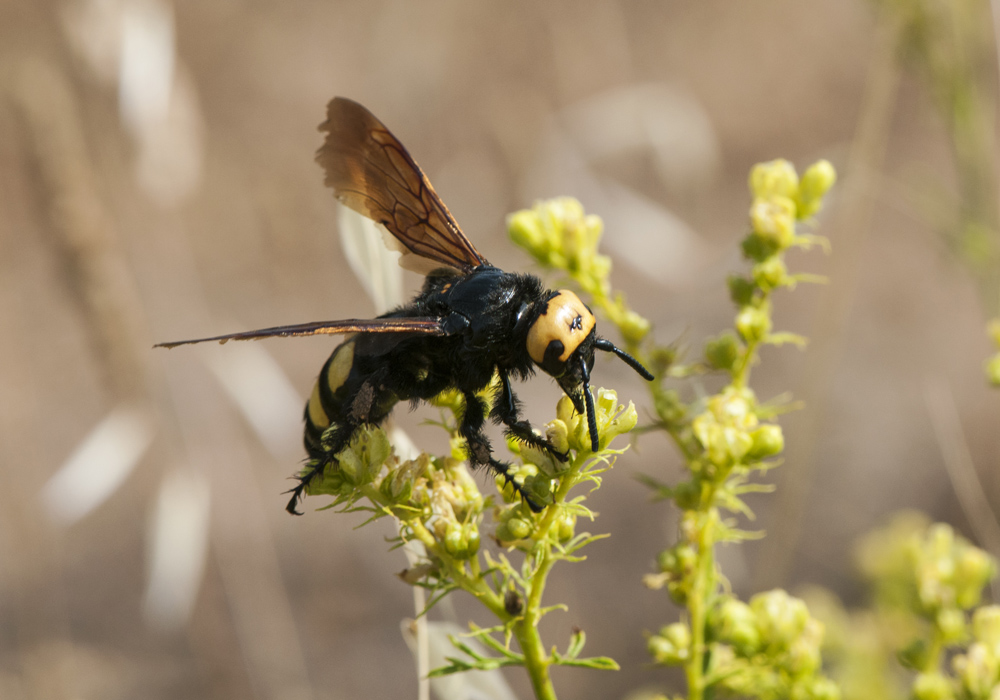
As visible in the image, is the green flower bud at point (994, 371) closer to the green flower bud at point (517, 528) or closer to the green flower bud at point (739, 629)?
the green flower bud at point (739, 629)

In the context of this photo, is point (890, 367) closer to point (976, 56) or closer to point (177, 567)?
point (976, 56)

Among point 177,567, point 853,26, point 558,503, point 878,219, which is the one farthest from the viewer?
point 853,26

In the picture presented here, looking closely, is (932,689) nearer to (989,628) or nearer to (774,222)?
(989,628)

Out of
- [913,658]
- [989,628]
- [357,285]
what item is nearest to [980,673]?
[989,628]

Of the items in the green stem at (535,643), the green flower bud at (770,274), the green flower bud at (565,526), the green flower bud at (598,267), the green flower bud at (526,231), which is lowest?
the green stem at (535,643)

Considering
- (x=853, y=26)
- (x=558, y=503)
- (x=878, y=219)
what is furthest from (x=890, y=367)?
(x=558, y=503)

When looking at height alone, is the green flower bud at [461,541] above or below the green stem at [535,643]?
above

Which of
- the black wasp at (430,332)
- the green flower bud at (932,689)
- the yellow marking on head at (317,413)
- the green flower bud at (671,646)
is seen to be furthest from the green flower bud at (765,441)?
the yellow marking on head at (317,413)
